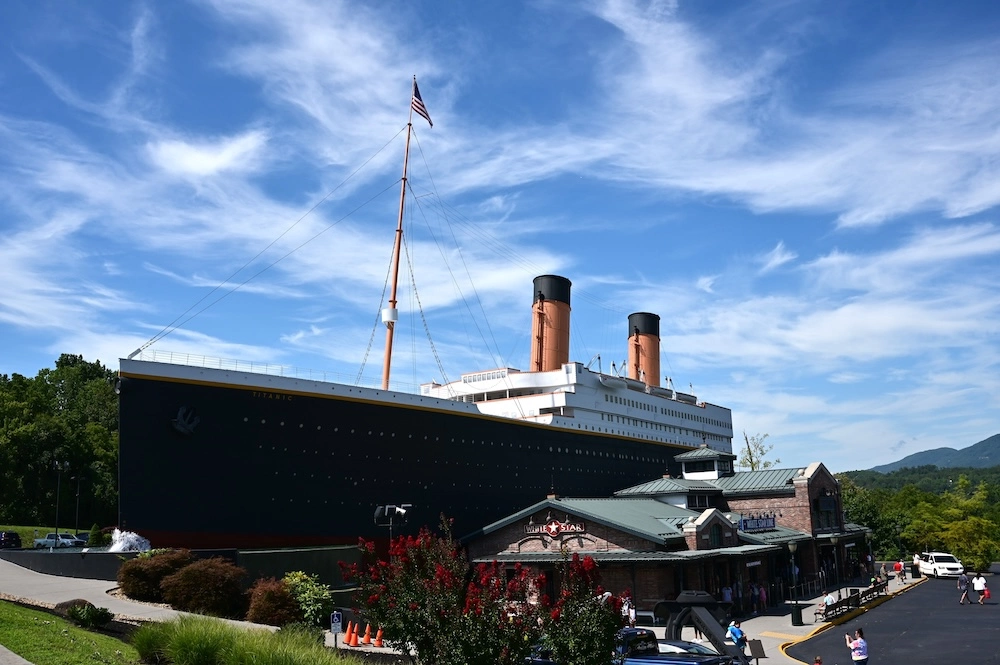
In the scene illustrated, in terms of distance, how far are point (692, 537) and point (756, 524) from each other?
23.9 feet

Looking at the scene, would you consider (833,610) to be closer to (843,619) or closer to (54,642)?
(843,619)

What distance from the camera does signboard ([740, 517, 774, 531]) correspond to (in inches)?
1348

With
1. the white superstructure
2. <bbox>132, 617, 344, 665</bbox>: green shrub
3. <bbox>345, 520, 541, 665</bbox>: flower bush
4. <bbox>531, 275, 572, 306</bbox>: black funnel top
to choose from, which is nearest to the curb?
<bbox>345, 520, 541, 665</bbox>: flower bush

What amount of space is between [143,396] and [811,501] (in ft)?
106

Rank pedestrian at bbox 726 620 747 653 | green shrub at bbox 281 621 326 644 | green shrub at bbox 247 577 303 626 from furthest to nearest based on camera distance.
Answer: pedestrian at bbox 726 620 747 653
green shrub at bbox 247 577 303 626
green shrub at bbox 281 621 326 644

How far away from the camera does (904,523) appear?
207ft

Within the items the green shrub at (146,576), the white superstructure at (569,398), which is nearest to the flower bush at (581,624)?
the green shrub at (146,576)

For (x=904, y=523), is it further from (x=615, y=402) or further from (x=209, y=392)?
(x=209, y=392)

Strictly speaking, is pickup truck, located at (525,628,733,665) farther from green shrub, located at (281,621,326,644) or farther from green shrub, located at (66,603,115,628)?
green shrub, located at (66,603,115,628)

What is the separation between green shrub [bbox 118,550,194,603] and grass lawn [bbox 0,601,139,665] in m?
5.48

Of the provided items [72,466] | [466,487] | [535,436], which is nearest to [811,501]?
[535,436]

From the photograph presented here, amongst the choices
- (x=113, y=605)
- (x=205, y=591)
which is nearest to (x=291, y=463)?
(x=205, y=591)

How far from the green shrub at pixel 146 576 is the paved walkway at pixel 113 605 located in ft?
1.65

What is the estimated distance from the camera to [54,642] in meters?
11.3
